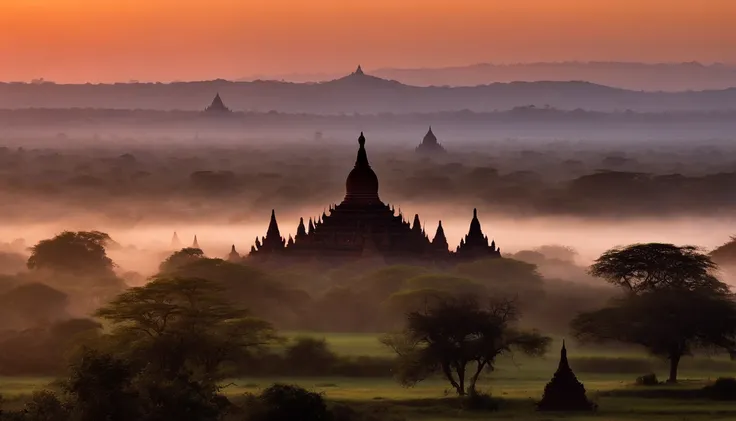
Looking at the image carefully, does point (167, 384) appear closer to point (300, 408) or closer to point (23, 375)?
point (300, 408)

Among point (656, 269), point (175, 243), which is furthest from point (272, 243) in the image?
point (175, 243)

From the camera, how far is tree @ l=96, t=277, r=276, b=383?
63.1 meters

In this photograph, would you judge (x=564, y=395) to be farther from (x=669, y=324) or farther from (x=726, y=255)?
(x=726, y=255)

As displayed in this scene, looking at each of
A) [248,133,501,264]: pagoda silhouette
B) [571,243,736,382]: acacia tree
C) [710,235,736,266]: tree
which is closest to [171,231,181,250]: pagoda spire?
[710,235,736,266]: tree

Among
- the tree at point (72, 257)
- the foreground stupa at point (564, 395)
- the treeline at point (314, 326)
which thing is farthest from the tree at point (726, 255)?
the foreground stupa at point (564, 395)

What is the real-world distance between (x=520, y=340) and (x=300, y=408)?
16.0m

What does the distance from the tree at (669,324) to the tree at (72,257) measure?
44.7 m

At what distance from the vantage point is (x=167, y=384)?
51562 mm

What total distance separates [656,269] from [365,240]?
2565 cm

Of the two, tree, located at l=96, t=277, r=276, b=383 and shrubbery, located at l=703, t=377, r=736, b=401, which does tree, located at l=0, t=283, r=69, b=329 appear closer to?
tree, located at l=96, t=277, r=276, b=383

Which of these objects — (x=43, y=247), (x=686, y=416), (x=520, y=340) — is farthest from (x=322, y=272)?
(x=686, y=416)

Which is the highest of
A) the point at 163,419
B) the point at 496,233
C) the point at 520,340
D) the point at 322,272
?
the point at 496,233

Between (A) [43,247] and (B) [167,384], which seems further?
(A) [43,247]

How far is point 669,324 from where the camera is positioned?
6944 centimetres
